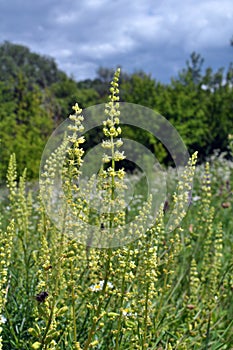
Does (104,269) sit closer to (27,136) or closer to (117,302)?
(117,302)

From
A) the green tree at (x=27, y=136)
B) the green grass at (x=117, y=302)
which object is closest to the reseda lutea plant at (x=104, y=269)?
the green grass at (x=117, y=302)

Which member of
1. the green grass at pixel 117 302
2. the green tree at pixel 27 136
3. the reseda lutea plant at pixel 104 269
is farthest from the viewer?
the green tree at pixel 27 136

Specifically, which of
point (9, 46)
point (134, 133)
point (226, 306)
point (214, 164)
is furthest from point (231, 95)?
point (9, 46)

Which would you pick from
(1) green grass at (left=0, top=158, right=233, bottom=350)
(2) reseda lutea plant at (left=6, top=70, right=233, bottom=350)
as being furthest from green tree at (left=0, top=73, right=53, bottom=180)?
(2) reseda lutea plant at (left=6, top=70, right=233, bottom=350)

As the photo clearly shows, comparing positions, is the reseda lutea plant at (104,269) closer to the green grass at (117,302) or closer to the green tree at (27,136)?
the green grass at (117,302)

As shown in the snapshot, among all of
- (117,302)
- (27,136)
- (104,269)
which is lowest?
(117,302)

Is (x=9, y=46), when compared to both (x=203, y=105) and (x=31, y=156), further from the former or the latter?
(x=31, y=156)

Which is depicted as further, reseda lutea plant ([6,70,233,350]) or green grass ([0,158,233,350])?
green grass ([0,158,233,350])

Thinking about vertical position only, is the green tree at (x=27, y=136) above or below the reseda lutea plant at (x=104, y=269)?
above

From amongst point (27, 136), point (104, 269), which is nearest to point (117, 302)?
point (104, 269)

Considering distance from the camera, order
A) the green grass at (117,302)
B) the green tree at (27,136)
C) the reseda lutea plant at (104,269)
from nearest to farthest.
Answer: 1. the reseda lutea plant at (104,269)
2. the green grass at (117,302)
3. the green tree at (27,136)

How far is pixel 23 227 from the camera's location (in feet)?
13.9

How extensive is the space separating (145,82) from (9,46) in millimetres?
57352

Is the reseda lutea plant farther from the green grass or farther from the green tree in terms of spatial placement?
the green tree
